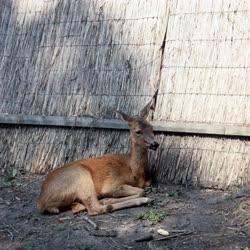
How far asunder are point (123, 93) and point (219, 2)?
6.08 ft

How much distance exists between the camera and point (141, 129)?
27.1ft

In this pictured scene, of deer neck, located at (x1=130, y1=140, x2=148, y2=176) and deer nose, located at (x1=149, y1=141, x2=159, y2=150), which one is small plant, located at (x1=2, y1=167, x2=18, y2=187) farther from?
deer nose, located at (x1=149, y1=141, x2=159, y2=150)

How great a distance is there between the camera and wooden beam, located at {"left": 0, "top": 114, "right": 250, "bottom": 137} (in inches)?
315

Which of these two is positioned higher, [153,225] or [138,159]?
[138,159]

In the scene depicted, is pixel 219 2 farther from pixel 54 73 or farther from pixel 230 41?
pixel 54 73

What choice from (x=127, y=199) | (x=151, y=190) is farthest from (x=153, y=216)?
(x=151, y=190)

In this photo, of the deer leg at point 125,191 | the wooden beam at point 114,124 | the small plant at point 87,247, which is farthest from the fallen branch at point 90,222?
the wooden beam at point 114,124

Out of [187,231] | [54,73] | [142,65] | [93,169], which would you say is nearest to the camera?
[187,231]

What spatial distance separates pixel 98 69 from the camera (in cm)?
945

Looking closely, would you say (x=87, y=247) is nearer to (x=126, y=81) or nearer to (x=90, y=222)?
(x=90, y=222)

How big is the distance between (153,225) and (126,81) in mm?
2661

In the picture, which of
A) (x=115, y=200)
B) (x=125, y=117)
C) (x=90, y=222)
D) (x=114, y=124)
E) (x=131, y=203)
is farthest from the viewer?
(x=114, y=124)

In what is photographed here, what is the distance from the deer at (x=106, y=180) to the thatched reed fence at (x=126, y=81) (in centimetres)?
37

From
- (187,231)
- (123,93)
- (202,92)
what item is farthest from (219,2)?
(187,231)
